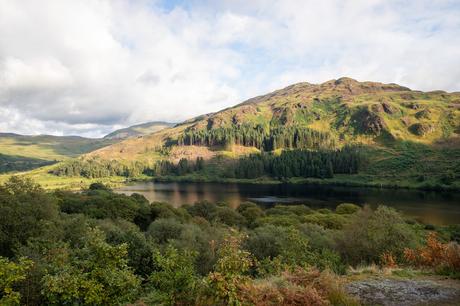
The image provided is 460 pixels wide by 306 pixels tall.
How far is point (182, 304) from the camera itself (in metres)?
11.5

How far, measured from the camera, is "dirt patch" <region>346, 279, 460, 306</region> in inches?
539

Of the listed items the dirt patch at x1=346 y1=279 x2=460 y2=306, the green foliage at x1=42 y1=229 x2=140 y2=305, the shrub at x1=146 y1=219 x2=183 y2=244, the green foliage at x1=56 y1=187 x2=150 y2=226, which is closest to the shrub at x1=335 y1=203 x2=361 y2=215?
the green foliage at x1=56 y1=187 x2=150 y2=226

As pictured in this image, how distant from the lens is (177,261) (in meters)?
12.5

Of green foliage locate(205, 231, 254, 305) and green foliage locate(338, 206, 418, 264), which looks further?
green foliage locate(338, 206, 418, 264)

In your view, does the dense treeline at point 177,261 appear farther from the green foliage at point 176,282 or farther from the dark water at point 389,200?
the dark water at point 389,200

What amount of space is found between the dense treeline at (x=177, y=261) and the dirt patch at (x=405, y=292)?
1468 millimetres

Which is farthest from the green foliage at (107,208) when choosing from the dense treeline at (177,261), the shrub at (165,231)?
the dense treeline at (177,261)

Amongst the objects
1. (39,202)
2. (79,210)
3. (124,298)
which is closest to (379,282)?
(124,298)

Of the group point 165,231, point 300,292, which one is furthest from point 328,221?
point 300,292

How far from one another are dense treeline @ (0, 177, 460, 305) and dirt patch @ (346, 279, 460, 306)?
1468mm

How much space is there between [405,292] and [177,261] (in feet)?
35.0

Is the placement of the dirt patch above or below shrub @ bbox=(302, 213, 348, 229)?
above

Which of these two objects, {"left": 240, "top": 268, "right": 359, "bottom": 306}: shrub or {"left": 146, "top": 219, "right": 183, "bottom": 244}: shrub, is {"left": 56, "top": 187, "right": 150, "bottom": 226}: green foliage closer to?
{"left": 146, "top": 219, "right": 183, "bottom": 244}: shrub

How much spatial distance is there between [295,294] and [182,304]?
4140 millimetres
